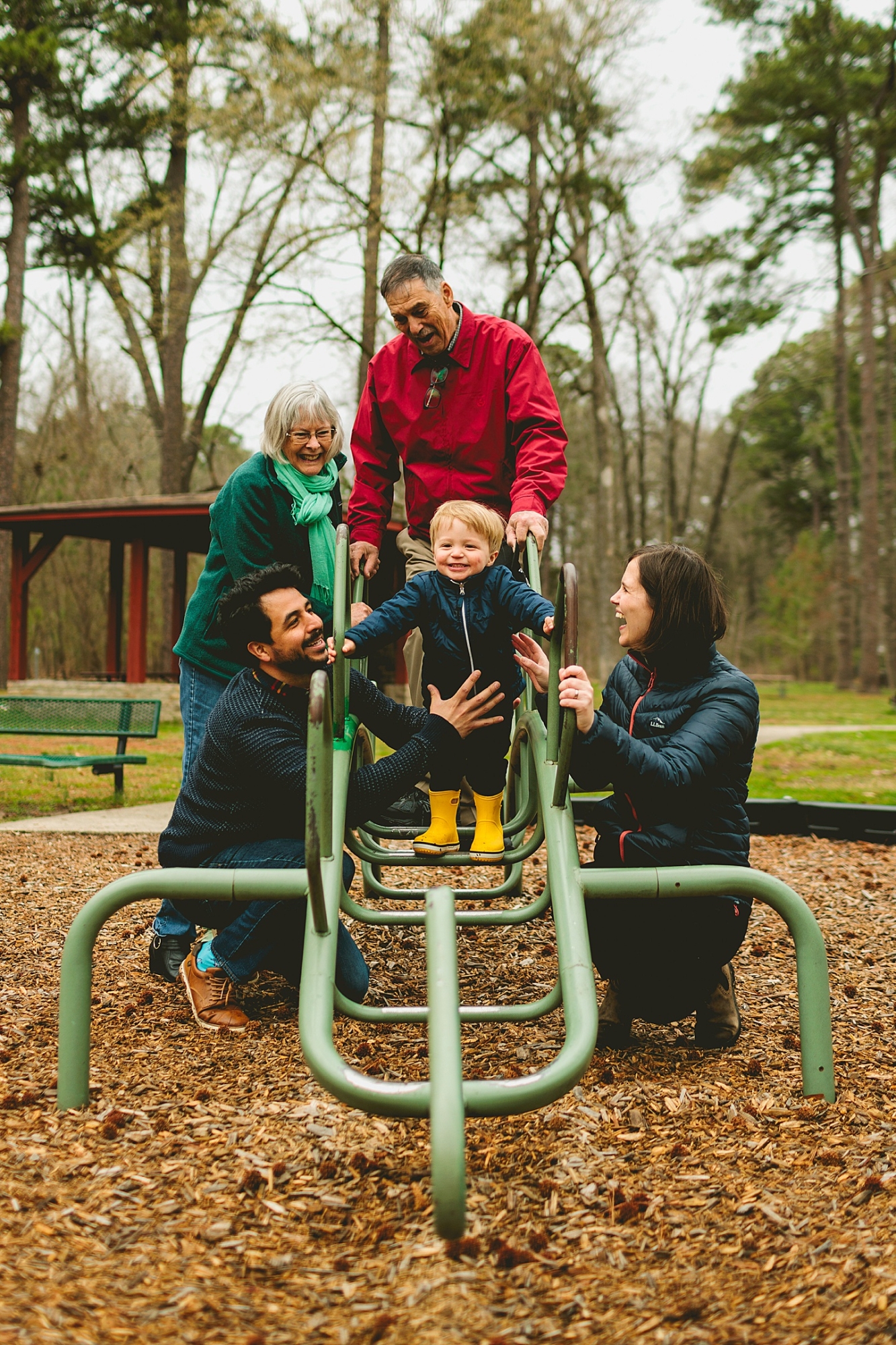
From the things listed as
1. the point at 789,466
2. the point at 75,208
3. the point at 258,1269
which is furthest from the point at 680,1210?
the point at 789,466

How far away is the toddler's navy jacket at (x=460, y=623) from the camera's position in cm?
296

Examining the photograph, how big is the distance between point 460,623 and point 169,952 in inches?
50.0

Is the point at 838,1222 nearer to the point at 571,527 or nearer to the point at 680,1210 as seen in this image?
the point at 680,1210

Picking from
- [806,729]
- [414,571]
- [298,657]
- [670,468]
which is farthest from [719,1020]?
[670,468]

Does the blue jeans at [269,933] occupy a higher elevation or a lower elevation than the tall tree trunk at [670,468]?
lower

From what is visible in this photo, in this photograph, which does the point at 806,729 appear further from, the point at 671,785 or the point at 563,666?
the point at 563,666

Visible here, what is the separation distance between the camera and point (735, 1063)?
251 cm

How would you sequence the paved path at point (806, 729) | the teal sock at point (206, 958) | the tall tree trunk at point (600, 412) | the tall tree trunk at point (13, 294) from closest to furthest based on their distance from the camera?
the teal sock at point (206, 958), the paved path at point (806, 729), the tall tree trunk at point (13, 294), the tall tree trunk at point (600, 412)

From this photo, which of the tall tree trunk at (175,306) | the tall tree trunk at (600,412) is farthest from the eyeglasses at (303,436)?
the tall tree trunk at (600,412)

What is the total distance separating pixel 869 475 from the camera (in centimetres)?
2119

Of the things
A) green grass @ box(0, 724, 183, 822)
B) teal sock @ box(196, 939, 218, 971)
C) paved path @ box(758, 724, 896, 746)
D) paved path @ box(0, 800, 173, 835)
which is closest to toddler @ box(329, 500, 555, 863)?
teal sock @ box(196, 939, 218, 971)

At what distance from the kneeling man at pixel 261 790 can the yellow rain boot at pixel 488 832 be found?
0.79 feet

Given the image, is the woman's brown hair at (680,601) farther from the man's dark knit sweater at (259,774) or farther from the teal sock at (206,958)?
the teal sock at (206,958)

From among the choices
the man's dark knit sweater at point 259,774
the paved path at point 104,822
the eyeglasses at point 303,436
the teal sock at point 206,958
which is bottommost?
the paved path at point 104,822
